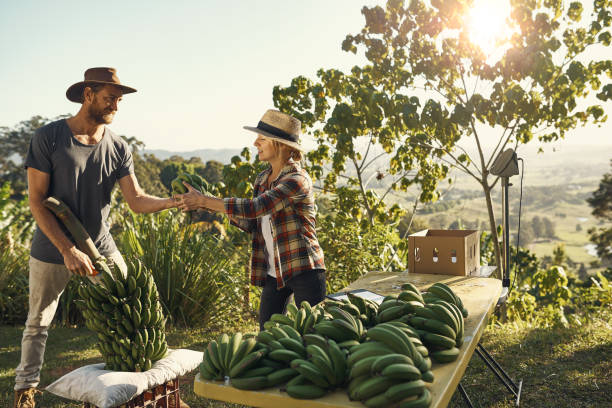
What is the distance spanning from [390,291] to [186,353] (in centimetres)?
128

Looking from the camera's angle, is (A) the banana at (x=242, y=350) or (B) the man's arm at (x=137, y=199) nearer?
(A) the banana at (x=242, y=350)

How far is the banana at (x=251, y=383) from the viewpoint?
5.12 ft

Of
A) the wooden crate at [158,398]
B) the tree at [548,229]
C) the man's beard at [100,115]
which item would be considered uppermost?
the man's beard at [100,115]

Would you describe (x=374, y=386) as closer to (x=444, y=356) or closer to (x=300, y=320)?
(x=444, y=356)

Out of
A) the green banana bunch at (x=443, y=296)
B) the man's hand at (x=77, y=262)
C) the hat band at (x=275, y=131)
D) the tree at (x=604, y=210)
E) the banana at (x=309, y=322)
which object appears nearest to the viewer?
the banana at (x=309, y=322)

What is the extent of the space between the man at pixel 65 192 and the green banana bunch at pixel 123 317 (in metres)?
0.22

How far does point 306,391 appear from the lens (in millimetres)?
1481

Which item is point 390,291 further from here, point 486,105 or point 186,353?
point 486,105

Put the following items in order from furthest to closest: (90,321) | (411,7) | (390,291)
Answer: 1. (411,7)
2. (390,291)
3. (90,321)

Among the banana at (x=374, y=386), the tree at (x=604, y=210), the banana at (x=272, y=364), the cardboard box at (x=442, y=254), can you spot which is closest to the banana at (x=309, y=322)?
the banana at (x=272, y=364)

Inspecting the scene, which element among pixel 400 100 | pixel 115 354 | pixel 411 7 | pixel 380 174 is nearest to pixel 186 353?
pixel 115 354

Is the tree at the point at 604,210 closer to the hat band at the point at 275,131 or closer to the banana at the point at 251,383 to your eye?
the hat band at the point at 275,131

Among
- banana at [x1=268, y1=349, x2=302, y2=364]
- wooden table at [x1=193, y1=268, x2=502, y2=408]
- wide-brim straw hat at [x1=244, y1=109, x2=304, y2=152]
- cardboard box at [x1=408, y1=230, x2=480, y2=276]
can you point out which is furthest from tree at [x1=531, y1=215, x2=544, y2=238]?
banana at [x1=268, y1=349, x2=302, y2=364]

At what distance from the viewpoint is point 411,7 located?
6367 millimetres
